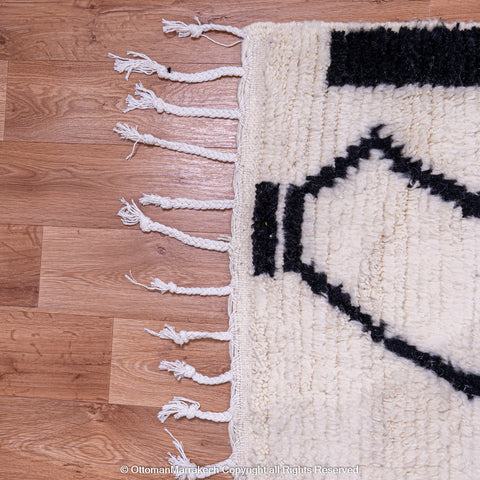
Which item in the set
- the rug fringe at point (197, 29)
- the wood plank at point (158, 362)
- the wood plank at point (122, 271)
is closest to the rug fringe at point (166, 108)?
the rug fringe at point (197, 29)

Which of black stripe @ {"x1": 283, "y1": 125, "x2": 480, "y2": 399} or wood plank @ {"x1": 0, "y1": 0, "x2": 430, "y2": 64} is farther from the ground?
wood plank @ {"x1": 0, "y1": 0, "x2": 430, "y2": 64}

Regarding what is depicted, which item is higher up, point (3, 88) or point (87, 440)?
point (3, 88)

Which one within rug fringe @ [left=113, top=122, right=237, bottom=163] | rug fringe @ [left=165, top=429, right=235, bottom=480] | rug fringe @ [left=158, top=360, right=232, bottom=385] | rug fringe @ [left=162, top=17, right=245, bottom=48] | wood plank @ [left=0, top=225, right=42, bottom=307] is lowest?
rug fringe @ [left=165, top=429, right=235, bottom=480]

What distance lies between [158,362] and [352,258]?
381 millimetres

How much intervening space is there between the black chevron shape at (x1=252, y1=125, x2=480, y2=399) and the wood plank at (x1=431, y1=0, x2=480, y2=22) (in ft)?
0.74

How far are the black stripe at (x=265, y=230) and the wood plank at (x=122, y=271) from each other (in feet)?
0.21

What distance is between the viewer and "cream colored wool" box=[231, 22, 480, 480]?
0.67 metres

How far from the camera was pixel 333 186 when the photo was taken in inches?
27.4

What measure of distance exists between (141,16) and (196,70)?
0.14 meters

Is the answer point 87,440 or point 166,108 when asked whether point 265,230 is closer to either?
point 166,108

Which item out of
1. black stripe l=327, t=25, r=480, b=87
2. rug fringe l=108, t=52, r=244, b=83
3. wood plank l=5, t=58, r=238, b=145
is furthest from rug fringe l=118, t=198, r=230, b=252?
black stripe l=327, t=25, r=480, b=87

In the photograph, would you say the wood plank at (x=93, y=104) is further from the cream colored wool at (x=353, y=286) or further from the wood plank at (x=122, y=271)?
the wood plank at (x=122, y=271)

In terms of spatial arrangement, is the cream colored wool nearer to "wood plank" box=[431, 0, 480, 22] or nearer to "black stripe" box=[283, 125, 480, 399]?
"black stripe" box=[283, 125, 480, 399]

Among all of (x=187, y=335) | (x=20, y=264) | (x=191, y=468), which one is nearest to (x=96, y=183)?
(x=20, y=264)
